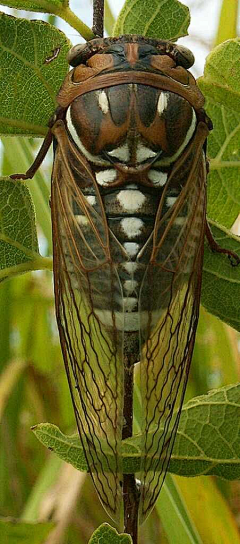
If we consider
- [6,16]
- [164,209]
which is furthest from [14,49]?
[164,209]

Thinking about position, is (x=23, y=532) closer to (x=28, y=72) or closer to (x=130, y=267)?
(x=130, y=267)

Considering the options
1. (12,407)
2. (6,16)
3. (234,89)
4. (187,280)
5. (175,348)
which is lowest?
(12,407)

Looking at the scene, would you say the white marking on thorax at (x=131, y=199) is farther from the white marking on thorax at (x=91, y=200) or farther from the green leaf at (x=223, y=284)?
the green leaf at (x=223, y=284)

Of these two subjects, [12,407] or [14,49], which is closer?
[14,49]

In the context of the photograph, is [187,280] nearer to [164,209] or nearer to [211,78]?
[164,209]

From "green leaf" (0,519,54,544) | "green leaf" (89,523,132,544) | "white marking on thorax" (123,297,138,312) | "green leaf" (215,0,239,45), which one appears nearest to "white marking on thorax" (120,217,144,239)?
"white marking on thorax" (123,297,138,312)

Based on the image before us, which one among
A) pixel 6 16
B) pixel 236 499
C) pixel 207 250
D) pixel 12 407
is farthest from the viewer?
pixel 12 407

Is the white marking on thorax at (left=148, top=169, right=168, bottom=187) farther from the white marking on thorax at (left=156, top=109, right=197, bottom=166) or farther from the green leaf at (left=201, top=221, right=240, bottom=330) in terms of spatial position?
the green leaf at (left=201, top=221, right=240, bottom=330)
